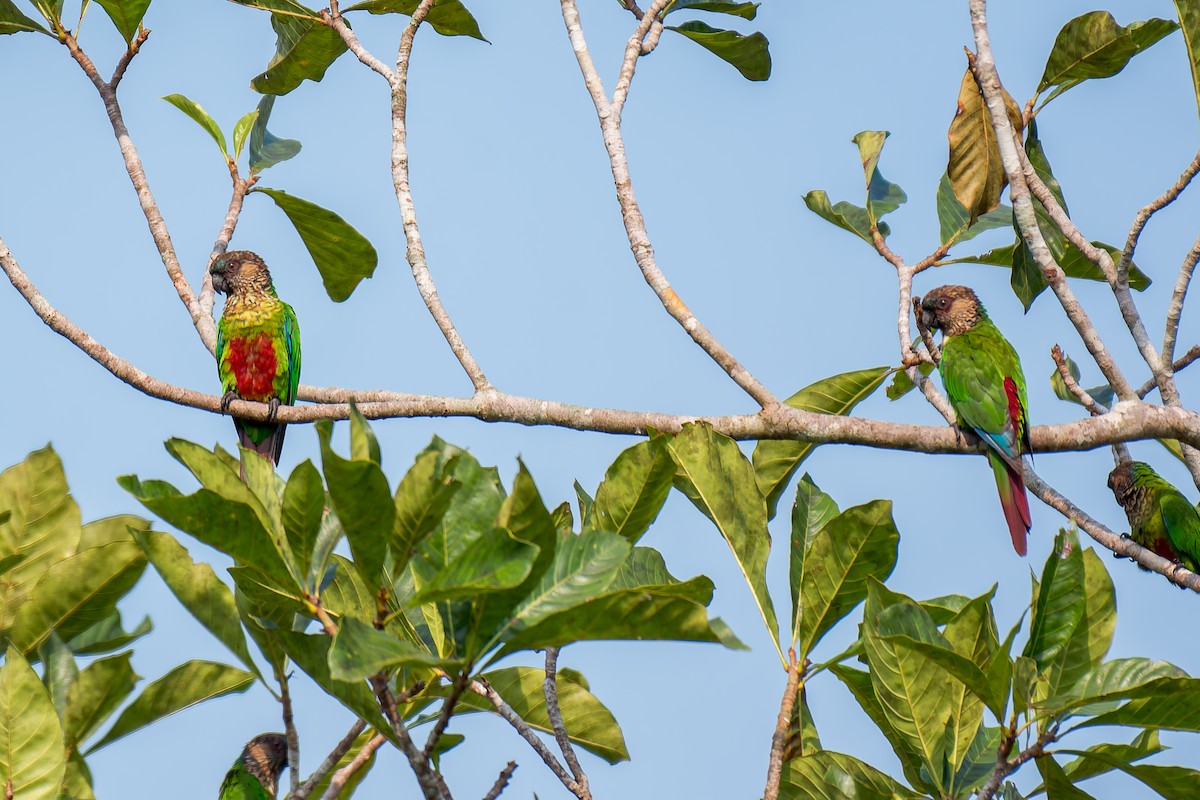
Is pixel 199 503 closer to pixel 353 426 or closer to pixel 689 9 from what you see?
pixel 353 426

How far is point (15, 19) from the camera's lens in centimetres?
470

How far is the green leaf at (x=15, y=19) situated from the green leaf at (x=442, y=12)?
4.01 ft

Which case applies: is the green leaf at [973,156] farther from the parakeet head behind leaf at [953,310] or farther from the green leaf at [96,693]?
the green leaf at [96,693]

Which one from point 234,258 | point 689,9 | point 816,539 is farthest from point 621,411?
point 234,258

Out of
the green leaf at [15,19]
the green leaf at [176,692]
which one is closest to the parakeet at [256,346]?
the green leaf at [15,19]

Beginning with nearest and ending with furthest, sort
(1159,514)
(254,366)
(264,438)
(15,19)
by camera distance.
→ (15,19) < (264,438) < (254,366) < (1159,514)

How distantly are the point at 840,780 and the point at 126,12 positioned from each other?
376 centimetres

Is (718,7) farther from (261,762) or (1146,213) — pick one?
(261,762)

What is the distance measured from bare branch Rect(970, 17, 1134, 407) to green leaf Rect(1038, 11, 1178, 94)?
24.3 inches

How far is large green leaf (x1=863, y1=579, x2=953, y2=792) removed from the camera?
247 cm

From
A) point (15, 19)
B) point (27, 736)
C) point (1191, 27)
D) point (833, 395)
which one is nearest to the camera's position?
point (27, 736)

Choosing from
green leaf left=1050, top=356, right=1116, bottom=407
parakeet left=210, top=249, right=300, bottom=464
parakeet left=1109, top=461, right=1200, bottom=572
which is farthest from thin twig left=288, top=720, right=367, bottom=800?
parakeet left=1109, top=461, right=1200, bottom=572

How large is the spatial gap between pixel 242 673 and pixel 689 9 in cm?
332

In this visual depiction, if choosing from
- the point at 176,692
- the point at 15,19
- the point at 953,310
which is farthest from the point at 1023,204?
the point at 15,19
